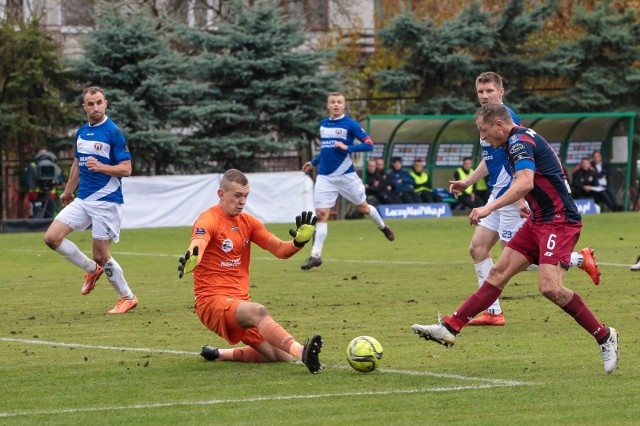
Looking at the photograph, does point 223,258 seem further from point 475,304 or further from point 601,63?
point 601,63

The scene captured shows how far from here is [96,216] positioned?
13.5m

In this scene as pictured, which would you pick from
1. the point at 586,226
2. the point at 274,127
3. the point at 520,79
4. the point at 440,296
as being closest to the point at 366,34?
the point at 520,79

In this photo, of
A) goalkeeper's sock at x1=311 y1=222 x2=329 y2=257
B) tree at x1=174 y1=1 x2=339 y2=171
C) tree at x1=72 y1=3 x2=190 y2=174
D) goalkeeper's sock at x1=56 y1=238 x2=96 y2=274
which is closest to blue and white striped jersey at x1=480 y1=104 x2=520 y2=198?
goalkeeper's sock at x1=56 y1=238 x2=96 y2=274

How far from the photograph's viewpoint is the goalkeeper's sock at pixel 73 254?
1366 cm

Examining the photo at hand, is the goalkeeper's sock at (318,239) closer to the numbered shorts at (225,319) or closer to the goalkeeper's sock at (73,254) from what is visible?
the goalkeeper's sock at (73,254)

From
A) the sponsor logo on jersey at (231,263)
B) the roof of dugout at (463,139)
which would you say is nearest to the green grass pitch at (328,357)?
the sponsor logo on jersey at (231,263)

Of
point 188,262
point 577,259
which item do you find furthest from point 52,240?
point 577,259

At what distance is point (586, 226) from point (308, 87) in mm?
11610

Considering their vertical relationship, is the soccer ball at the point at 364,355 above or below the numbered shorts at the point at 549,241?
below

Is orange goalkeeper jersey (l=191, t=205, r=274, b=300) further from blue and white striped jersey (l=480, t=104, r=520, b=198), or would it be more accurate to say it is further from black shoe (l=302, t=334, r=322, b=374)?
blue and white striped jersey (l=480, t=104, r=520, b=198)

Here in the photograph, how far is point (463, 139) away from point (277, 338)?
1059 inches

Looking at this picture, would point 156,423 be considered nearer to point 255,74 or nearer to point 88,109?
point 88,109

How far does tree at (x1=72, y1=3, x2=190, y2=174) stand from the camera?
115 feet

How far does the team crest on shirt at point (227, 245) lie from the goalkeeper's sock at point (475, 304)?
1.75 meters
